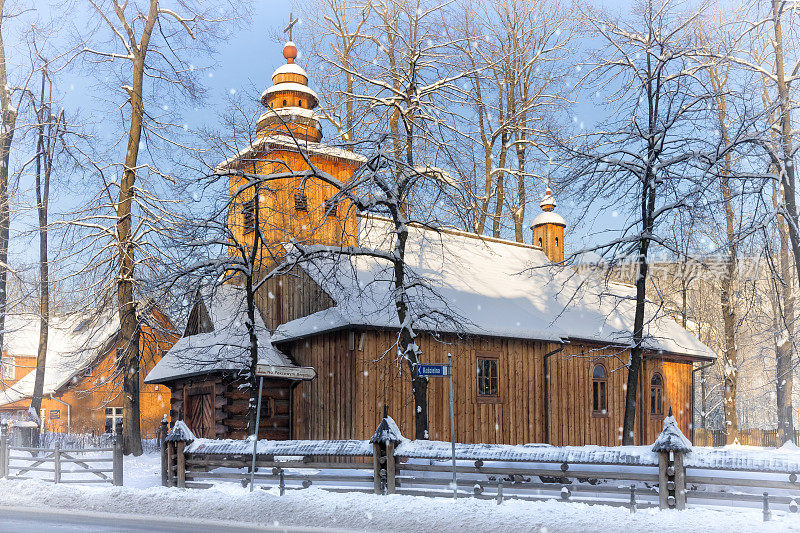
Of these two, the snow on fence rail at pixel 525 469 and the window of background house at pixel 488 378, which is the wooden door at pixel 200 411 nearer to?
the snow on fence rail at pixel 525 469

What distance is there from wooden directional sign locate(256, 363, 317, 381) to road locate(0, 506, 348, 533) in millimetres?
3519

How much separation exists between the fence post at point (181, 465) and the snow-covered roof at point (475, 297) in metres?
4.56

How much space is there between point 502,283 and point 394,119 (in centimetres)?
908

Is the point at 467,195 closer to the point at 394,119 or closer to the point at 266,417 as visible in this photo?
the point at 266,417

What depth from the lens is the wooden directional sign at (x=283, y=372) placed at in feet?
54.2

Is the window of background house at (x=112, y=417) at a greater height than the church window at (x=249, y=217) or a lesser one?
lesser

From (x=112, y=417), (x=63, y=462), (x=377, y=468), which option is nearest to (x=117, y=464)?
(x=63, y=462)

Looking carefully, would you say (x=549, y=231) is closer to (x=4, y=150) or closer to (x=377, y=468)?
(x=377, y=468)

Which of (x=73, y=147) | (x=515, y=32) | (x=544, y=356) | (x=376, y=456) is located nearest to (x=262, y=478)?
(x=376, y=456)

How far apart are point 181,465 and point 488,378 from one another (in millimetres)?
9171

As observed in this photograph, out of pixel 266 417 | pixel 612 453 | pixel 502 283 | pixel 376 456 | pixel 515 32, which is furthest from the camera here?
pixel 515 32

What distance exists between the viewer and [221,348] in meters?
19.9

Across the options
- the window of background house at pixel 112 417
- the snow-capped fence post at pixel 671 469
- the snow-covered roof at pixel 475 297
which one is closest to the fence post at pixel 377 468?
the snow-covered roof at pixel 475 297

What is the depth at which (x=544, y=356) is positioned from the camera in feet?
78.6
